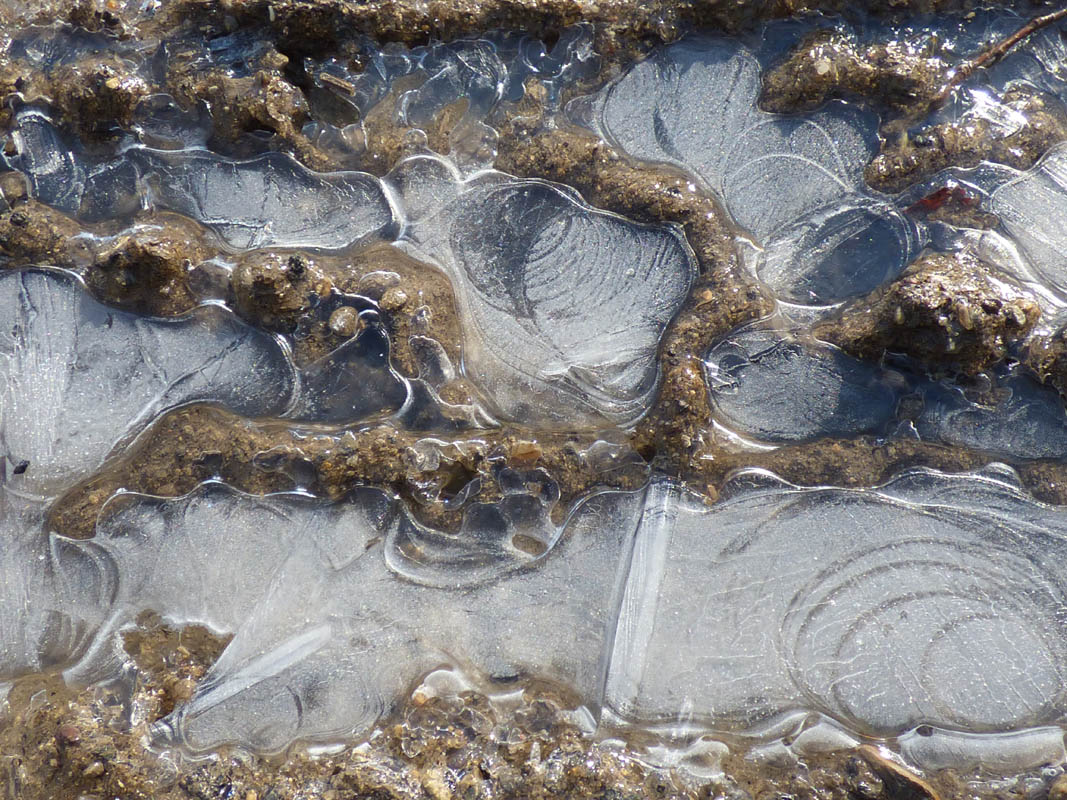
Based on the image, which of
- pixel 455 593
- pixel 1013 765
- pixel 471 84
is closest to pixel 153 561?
pixel 455 593

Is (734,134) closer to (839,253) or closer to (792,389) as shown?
(839,253)

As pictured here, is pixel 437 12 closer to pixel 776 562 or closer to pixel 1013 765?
pixel 776 562

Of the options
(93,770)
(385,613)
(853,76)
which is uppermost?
(853,76)

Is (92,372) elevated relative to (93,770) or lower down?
elevated

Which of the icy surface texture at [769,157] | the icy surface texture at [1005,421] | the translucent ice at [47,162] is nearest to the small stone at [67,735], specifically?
the translucent ice at [47,162]

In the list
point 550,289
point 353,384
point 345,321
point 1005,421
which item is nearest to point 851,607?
point 1005,421

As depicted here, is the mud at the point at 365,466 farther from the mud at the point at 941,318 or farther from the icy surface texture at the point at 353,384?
the mud at the point at 941,318
